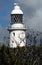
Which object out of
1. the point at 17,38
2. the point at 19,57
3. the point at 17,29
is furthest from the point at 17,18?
the point at 19,57

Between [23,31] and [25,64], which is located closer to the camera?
[25,64]

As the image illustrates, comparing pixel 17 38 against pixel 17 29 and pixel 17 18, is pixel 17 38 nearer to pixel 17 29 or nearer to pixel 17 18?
pixel 17 29

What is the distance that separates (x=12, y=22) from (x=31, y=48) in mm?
14932

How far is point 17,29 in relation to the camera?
6550 cm

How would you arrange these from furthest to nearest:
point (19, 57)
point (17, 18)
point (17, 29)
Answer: point (17, 18), point (17, 29), point (19, 57)

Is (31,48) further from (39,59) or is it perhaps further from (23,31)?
(23,31)

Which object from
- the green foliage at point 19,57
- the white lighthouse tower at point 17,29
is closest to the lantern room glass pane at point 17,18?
the white lighthouse tower at point 17,29

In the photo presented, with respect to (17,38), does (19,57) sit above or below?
above

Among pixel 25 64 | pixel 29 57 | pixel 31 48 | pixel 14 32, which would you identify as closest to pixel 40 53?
pixel 31 48

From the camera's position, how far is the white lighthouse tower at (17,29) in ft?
211

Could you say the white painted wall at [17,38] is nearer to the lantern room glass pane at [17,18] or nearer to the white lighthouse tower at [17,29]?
the white lighthouse tower at [17,29]

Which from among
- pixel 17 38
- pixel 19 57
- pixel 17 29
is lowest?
pixel 17 38

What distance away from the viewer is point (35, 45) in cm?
5219

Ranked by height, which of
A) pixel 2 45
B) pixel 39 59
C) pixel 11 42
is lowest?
pixel 11 42
